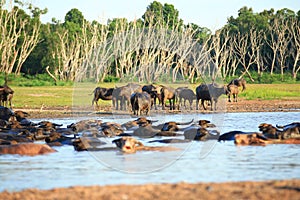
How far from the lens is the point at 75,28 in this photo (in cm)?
8000

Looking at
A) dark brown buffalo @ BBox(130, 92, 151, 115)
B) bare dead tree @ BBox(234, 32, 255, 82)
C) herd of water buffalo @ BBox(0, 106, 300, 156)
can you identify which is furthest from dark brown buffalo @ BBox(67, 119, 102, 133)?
bare dead tree @ BBox(234, 32, 255, 82)

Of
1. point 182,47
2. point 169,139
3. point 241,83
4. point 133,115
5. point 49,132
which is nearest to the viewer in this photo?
point 169,139

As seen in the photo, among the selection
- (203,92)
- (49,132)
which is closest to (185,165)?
(49,132)

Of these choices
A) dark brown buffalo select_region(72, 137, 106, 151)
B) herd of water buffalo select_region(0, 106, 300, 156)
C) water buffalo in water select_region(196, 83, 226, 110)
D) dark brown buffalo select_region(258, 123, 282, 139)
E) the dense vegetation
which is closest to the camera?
herd of water buffalo select_region(0, 106, 300, 156)

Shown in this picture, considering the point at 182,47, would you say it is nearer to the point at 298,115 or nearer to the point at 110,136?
the point at 298,115

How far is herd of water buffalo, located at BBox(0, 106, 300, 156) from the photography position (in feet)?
50.4

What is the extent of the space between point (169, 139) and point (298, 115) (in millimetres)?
12335

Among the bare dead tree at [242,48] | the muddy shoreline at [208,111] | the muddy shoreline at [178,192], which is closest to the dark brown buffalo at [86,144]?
the muddy shoreline at [178,192]

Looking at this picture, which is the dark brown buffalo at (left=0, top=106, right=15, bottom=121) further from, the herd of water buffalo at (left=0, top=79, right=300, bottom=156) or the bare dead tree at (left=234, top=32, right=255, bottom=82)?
the bare dead tree at (left=234, top=32, right=255, bottom=82)

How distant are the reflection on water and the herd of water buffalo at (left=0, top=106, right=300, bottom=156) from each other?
0.33 meters

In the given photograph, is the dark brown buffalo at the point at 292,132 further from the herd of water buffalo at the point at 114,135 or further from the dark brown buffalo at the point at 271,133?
the dark brown buffalo at the point at 271,133

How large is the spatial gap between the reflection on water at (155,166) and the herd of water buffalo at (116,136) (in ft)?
1.09

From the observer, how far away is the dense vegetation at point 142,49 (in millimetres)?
59781

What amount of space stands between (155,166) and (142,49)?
5045cm
